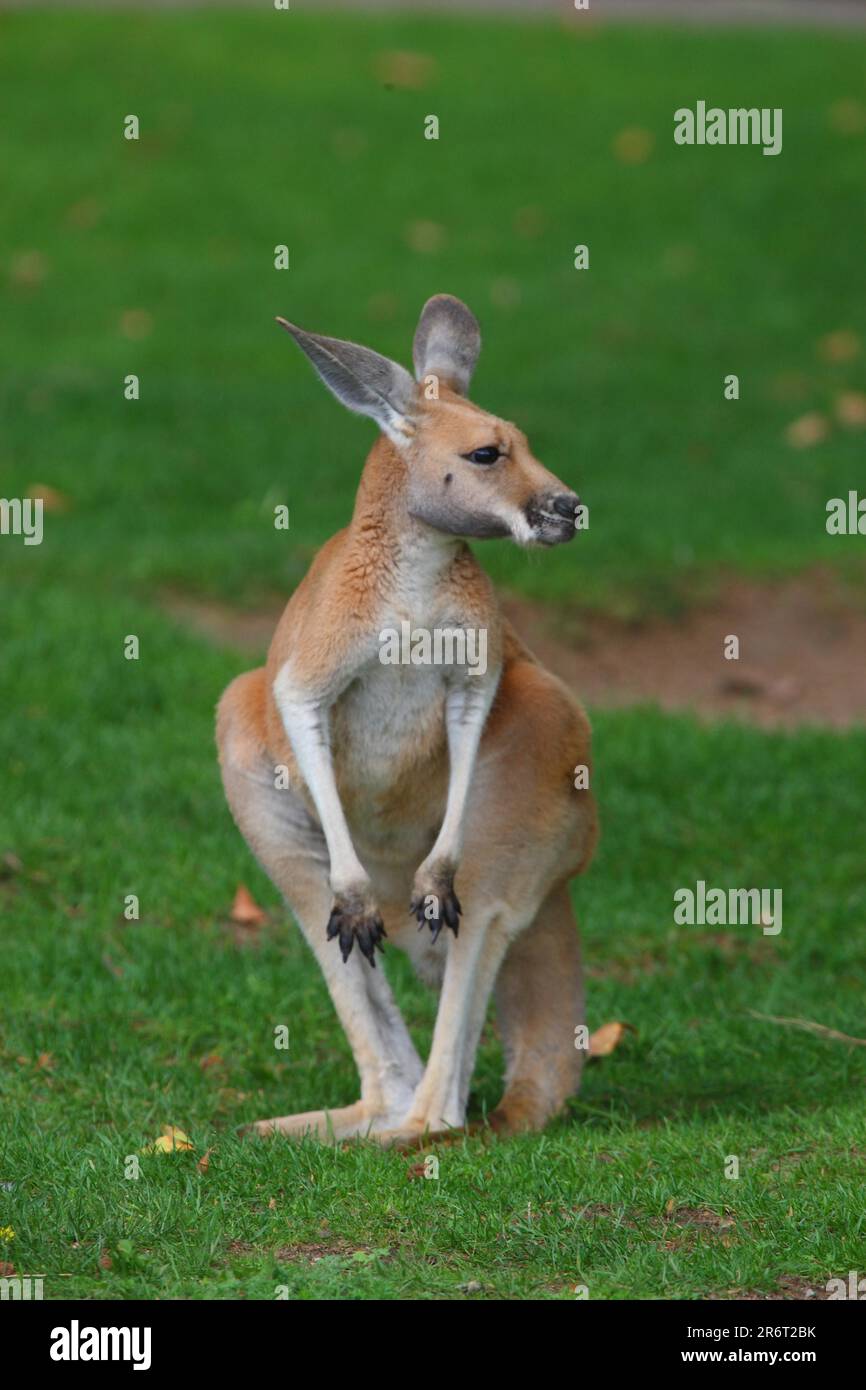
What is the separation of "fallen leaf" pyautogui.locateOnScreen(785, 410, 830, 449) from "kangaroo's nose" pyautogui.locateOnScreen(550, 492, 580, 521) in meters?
5.84

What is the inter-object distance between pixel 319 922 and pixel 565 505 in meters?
1.14

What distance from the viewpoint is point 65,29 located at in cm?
1389

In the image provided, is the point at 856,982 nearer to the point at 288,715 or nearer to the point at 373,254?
the point at 288,715

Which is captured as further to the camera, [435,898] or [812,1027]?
[812,1027]

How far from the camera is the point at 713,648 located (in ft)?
26.7

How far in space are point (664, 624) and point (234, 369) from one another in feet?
10.2

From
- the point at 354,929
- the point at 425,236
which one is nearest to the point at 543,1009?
the point at 354,929

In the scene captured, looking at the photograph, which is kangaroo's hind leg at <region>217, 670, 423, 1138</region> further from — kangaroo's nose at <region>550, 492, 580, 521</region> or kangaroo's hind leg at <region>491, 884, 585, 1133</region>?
kangaroo's nose at <region>550, 492, 580, 521</region>

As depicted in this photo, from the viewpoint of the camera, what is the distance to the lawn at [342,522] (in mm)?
4039

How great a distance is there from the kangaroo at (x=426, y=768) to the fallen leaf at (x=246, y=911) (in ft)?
3.63

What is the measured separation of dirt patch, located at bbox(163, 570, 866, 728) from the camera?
7852 mm

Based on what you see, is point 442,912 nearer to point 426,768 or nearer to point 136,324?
point 426,768

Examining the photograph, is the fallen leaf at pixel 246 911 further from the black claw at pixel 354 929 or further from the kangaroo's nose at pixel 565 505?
the kangaroo's nose at pixel 565 505

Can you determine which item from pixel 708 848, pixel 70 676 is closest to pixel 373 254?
pixel 70 676
